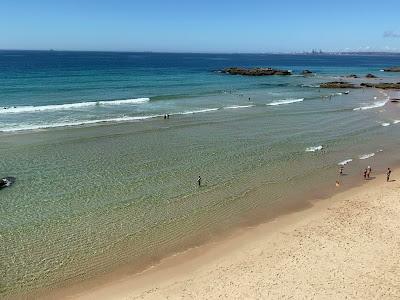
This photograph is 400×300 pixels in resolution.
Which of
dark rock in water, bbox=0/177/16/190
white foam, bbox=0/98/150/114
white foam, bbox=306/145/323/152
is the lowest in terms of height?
white foam, bbox=306/145/323/152

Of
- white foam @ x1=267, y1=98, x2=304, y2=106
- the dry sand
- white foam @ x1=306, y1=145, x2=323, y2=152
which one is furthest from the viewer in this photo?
white foam @ x1=267, y1=98, x2=304, y2=106

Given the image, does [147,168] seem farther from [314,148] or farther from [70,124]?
[70,124]

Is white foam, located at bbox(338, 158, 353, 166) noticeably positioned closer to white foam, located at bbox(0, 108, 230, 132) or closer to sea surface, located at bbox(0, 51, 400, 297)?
sea surface, located at bbox(0, 51, 400, 297)

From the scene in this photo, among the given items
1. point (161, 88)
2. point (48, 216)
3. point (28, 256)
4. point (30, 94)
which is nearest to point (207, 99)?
point (161, 88)

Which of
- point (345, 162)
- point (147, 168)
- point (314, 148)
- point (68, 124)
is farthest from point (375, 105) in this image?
point (147, 168)

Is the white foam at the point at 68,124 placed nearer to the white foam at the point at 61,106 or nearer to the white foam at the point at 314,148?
the white foam at the point at 61,106

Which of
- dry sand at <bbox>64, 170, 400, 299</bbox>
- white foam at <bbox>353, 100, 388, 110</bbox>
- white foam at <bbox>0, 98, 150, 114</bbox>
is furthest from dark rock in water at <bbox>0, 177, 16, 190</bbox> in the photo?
white foam at <bbox>353, 100, 388, 110</bbox>
